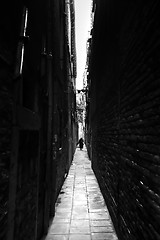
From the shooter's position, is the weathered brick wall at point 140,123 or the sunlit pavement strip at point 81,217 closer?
the weathered brick wall at point 140,123

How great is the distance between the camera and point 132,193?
3.46 metres

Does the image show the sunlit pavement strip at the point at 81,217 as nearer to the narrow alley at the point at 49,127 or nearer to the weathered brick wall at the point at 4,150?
the narrow alley at the point at 49,127

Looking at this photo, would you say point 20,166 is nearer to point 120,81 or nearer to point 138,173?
point 138,173

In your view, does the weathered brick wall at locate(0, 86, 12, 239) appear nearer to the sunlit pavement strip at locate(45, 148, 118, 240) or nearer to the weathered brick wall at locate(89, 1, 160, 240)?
the weathered brick wall at locate(89, 1, 160, 240)

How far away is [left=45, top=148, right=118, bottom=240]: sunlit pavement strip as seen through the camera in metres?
4.84

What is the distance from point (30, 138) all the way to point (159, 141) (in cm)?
212

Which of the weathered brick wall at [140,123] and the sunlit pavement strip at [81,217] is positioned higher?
the weathered brick wall at [140,123]

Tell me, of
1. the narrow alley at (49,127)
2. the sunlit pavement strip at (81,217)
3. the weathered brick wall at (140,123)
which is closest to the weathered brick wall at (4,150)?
the narrow alley at (49,127)

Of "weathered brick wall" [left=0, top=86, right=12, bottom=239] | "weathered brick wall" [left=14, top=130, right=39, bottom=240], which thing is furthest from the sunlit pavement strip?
"weathered brick wall" [left=0, top=86, right=12, bottom=239]

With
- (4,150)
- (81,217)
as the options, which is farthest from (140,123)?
(81,217)

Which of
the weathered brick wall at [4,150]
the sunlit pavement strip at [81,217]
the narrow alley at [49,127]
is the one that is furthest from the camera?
the sunlit pavement strip at [81,217]

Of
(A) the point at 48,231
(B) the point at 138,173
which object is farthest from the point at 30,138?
(A) the point at 48,231

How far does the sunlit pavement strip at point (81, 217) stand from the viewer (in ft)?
15.9

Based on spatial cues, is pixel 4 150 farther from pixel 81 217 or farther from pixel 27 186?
pixel 81 217
